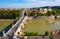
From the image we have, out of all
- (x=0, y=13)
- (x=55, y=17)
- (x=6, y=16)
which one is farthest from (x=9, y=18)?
(x=55, y=17)

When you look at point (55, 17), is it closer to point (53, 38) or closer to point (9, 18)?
point (9, 18)

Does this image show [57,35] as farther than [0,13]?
No

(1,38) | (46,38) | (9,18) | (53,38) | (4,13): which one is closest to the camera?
(53,38)

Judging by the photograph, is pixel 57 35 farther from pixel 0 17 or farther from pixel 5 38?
pixel 0 17

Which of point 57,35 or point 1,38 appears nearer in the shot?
point 57,35

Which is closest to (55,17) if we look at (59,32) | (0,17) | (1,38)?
(0,17)

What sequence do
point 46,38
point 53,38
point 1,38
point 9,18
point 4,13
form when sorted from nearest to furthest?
point 53,38
point 46,38
point 1,38
point 9,18
point 4,13

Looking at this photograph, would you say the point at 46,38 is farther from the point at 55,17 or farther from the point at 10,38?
the point at 55,17

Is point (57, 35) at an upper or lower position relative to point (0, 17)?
upper

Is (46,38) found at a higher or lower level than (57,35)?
lower
